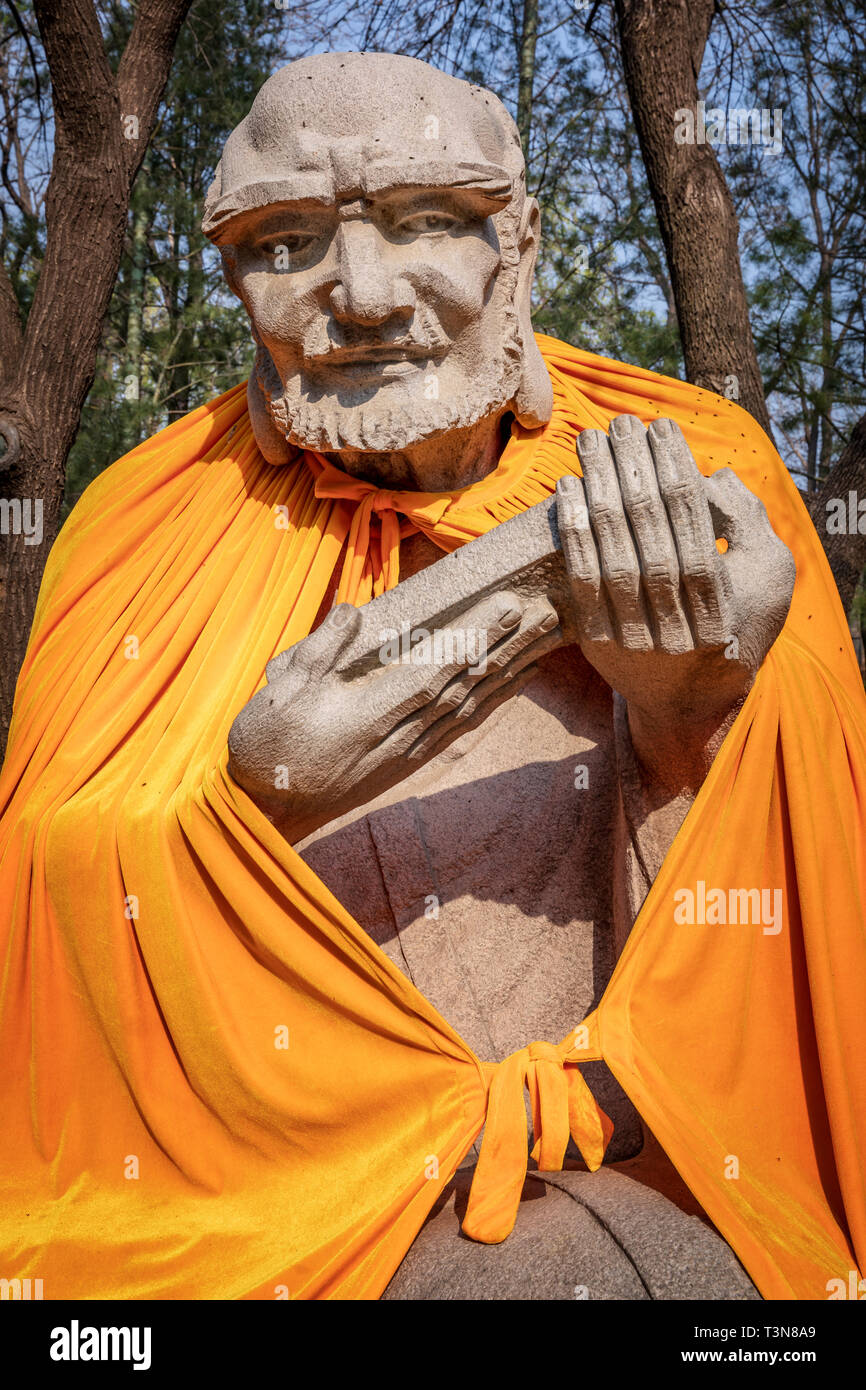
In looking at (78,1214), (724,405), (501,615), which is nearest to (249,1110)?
(78,1214)

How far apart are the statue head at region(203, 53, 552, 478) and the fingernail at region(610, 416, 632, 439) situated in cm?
53

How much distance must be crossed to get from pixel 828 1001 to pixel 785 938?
6.1 inches

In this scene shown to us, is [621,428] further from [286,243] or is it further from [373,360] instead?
[286,243]

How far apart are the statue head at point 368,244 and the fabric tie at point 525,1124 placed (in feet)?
4.07

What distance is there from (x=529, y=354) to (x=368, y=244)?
499mm

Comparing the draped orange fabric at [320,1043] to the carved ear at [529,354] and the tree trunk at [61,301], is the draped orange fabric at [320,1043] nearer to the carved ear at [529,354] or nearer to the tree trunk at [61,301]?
the carved ear at [529,354]

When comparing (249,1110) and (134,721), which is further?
(134,721)

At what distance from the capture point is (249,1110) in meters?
2.65

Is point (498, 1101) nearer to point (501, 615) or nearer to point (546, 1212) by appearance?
point (546, 1212)

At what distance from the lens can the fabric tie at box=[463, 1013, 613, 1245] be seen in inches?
102

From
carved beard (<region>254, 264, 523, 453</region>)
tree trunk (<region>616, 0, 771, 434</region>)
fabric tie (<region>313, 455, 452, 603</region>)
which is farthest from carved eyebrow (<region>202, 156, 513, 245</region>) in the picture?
tree trunk (<region>616, 0, 771, 434</region>)

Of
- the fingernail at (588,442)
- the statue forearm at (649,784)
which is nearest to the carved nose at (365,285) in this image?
the fingernail at (588,442)

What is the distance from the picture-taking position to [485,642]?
104 inches

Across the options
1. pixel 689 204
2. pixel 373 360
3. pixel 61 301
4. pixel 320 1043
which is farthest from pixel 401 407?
pixel 689 204
